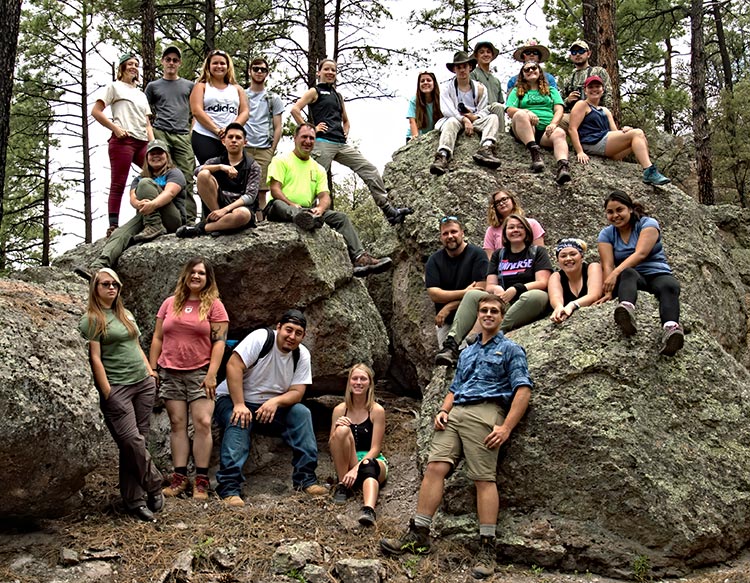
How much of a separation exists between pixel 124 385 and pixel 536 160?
6618mm

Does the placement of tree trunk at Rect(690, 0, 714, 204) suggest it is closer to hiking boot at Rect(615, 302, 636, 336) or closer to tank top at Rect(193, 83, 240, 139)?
hiking boot at Rect(615, 302, 636, 336)

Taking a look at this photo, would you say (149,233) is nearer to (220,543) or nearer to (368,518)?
(220,543)

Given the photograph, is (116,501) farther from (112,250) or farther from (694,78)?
(694,78)

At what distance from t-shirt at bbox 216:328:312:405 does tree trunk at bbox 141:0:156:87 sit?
7.77 meters

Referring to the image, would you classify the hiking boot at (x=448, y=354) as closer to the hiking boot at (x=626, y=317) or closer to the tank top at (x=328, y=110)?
the hiking boot at (x=626, y=317)

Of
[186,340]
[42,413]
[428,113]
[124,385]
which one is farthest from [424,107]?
[42,413]

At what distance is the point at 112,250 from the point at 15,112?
14.1 m

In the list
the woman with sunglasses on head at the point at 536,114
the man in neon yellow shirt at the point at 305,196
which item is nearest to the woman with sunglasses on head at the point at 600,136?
the woman with sunglasses on head at the point at 536,114

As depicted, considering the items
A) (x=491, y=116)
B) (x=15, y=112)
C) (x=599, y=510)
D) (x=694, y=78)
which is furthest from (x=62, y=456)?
(x=15, y=112)

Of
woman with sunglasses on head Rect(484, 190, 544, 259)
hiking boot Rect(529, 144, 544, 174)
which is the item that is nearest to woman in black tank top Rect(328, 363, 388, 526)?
woman with sunglasses on head Rect(484, 190, 544, 259)

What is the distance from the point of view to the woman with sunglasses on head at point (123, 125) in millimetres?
9453

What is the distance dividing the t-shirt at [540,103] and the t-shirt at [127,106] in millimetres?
5405

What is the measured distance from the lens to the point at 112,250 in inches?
343

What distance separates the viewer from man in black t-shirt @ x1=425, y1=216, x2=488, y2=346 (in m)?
8.07
